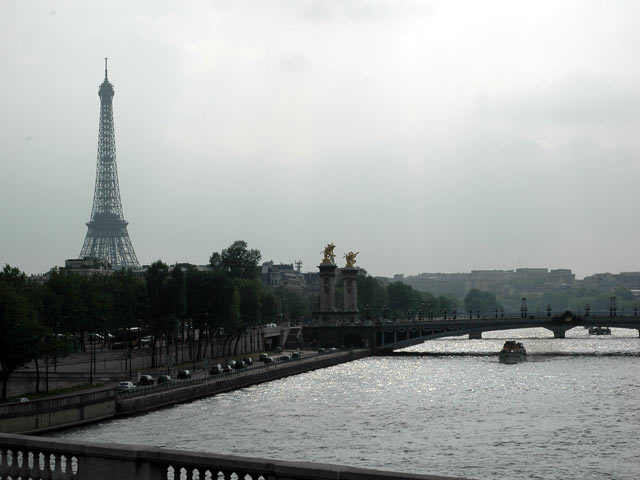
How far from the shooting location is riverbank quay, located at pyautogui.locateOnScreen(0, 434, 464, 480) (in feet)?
40.4

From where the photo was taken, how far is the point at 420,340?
125188mm

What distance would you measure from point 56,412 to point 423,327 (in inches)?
3148

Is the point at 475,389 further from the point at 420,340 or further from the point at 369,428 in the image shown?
the point at 420,340

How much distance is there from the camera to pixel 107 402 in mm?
56188

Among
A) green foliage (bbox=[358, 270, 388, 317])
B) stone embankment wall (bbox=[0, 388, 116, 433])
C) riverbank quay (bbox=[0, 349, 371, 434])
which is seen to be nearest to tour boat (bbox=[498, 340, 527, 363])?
riverbank quay (bbox=[0, 349, 371, 434])

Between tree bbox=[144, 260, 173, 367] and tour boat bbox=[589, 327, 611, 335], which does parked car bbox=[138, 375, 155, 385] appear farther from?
tour boat bbox=[589, 327, 611, 335]

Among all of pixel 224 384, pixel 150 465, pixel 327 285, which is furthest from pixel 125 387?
pixel 327 285

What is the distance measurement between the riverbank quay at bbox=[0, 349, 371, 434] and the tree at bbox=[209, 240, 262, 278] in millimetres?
57521

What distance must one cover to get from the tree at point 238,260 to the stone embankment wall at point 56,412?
89.7 metres

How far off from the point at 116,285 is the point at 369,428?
5265 centimetres

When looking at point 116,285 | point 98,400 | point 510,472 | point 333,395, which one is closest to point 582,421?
point 510,472

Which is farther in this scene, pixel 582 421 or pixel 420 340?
pixel 420 340

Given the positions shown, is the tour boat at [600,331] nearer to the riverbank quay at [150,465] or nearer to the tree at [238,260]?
the tree at [238,260]

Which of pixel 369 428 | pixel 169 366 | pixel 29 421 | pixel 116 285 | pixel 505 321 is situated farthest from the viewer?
pixel 505 321
